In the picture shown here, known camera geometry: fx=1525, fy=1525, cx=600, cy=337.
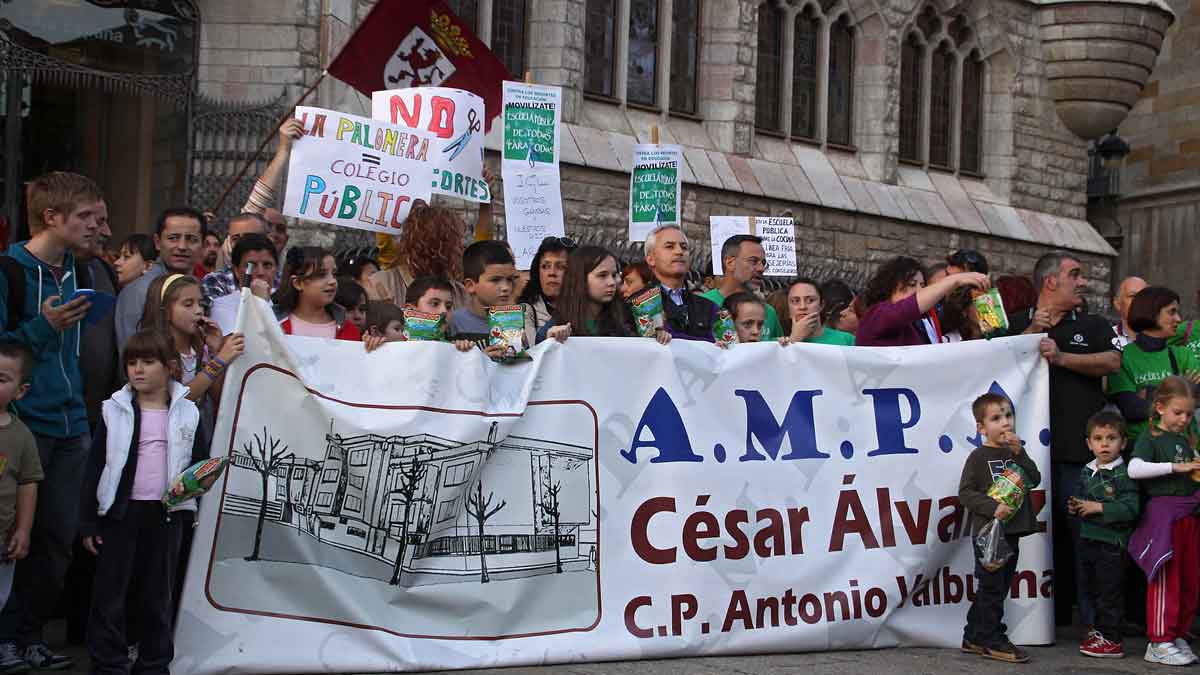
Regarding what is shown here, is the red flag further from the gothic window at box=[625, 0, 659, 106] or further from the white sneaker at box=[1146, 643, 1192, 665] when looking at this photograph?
the gothic window at box=[625, 0, 659, 106]

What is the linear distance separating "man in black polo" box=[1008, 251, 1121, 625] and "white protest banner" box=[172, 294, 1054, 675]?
214 mm

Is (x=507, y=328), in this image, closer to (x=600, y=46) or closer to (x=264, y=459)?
(x=264, y=459)

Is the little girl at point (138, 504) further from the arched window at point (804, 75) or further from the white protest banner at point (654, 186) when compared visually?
the arched window at point (804, 75)

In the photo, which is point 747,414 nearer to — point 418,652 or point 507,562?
point 507,562

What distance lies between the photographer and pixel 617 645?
20.7 ft

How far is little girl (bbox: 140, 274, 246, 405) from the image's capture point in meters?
5.79

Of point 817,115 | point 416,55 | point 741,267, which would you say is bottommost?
point 741,267

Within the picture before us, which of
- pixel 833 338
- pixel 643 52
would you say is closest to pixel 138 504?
pixel 833 338

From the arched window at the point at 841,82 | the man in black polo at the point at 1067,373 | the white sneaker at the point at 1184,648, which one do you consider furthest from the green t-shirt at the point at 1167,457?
the arched window at the point at 841,82

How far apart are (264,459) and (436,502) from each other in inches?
27.6

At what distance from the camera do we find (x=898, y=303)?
7.38m

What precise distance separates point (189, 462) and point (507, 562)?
1388 mm

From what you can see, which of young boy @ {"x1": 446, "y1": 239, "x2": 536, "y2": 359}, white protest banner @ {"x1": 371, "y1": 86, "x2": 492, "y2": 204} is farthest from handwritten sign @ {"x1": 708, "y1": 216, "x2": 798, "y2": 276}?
young boy @ {"x1": 446, "y1": 239, "x2": 536, "y2": 359}

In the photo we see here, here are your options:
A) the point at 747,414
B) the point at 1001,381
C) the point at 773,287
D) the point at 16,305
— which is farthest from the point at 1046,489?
the point at 773,287
